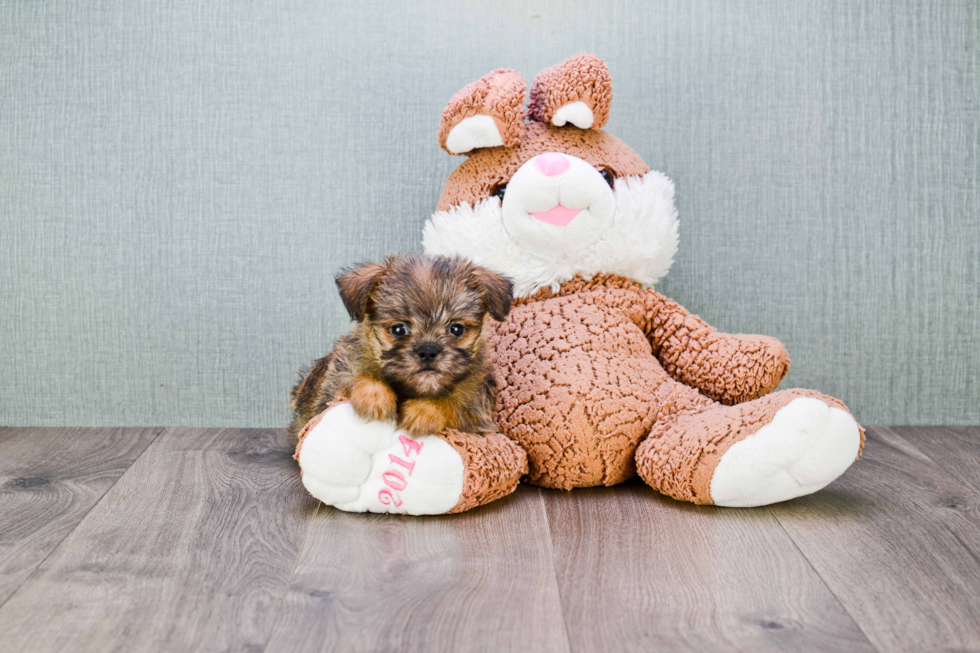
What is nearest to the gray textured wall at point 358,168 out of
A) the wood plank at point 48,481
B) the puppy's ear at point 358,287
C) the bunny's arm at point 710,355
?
the wood plank at point 48,481

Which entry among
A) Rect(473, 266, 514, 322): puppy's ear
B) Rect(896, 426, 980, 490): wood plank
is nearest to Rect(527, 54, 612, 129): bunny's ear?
Rect(473, 266, 514, 322): puppy's ear

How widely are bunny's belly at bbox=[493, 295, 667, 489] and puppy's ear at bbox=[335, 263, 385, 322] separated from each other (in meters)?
0.43

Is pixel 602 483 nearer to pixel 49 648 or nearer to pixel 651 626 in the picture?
pixel 651 626

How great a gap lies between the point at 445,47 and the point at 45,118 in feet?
3.83

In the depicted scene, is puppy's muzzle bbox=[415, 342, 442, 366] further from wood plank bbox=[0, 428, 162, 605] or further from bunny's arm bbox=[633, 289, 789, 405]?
wood plank bbox=[0, 428, 162, 605]

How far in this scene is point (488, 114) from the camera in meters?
1.86

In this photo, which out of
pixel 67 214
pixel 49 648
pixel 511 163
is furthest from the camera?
pixel 67 214

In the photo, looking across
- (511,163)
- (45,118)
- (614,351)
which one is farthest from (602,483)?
(45,118)

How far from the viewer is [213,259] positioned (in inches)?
90.1

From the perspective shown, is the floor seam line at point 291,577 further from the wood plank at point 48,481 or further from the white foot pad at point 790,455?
the white foot pad at point 790,455

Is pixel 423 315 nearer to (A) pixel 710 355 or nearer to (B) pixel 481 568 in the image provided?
(B) pixel 481 568

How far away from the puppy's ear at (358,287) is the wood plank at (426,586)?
438mm

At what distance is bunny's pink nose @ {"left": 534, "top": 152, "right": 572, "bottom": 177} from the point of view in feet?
5.94

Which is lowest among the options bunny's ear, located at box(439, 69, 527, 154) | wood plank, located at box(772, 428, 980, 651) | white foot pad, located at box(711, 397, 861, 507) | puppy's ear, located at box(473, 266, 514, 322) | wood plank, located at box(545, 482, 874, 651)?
wood plank, located at box(772, 428, 980, 651)
